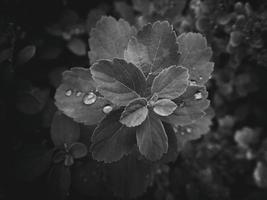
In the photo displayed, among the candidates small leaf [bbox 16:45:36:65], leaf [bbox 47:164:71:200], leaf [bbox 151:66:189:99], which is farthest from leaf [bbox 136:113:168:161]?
small leaf [bbox 16:45:36:65]

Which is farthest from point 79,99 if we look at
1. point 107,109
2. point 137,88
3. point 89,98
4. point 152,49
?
point 152,49

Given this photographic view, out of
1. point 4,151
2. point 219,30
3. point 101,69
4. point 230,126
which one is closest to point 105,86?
point 101,69

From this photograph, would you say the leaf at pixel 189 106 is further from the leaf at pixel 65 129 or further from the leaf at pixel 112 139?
the leaf at pixel 65 129

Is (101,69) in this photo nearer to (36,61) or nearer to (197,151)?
(36,61)

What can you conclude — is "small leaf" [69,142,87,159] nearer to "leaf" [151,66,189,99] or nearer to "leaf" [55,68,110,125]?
"leaf" [55,68,110,125]

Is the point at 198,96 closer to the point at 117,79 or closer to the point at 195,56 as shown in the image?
the point at 195,56

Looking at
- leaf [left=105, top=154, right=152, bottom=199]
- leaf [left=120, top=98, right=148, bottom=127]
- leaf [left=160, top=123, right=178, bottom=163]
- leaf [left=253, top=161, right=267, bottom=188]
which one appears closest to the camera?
leaf [left=120, top=98, right=148, bottom=127]

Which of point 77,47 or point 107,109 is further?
point 77,47
